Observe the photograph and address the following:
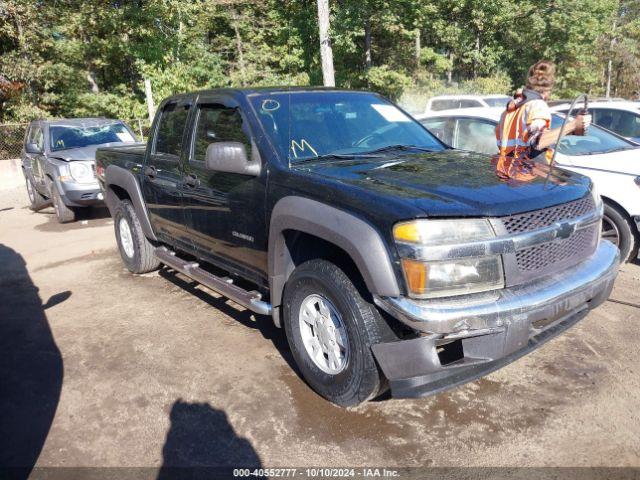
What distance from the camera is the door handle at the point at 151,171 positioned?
474 centimetres

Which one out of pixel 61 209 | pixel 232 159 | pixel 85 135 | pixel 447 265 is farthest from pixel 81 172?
pixel 447 265

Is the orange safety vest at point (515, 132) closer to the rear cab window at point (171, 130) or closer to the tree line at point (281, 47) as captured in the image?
the rear cab window at point (171, 130)

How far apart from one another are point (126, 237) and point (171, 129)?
1.82 meters

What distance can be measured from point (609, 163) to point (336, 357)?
408cm

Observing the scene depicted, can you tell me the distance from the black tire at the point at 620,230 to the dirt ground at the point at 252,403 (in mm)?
630

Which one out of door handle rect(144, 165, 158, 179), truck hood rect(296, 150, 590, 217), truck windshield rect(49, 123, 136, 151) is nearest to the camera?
truck hood rect(296, 150, 590, 217)

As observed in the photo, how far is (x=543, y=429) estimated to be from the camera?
9.35ft

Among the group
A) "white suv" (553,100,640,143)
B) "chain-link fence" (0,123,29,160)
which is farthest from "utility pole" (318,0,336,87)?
"chain-link fence" (0,123,29,160)

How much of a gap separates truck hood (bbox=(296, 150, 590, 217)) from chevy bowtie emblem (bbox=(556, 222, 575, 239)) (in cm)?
14

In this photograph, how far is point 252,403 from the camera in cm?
321

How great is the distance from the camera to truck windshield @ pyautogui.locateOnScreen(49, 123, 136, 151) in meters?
9.46

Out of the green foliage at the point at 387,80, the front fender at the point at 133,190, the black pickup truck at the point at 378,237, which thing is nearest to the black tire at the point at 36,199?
the front fender at the point at 133,190

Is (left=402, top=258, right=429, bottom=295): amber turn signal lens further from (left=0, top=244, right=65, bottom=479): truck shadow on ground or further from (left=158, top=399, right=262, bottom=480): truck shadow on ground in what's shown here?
(left=0, top=244, right=65, bottom=479): truck shadow on ground

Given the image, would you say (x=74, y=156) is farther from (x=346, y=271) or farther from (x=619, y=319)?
(x=619, y=319)
